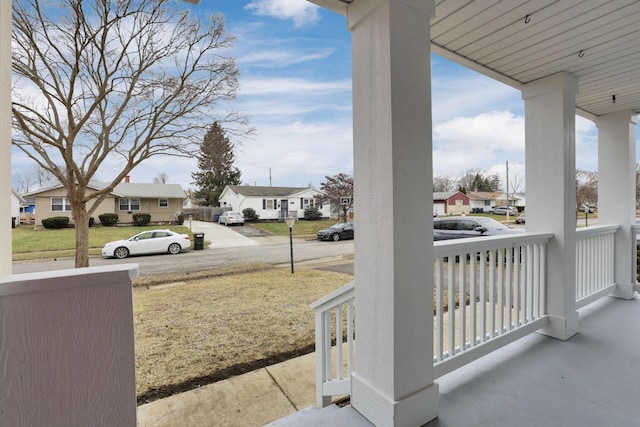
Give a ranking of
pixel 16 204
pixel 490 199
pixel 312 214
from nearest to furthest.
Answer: pixel 16 204
pixel 490 199
pixel 312 214

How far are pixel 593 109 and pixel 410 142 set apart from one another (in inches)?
115

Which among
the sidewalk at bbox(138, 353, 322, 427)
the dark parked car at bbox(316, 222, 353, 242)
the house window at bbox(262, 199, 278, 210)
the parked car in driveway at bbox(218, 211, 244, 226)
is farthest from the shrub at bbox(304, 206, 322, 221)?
the sidewalk at bbox(138, 353, 322, 427)

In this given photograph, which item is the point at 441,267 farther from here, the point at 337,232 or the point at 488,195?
the point at 337,232

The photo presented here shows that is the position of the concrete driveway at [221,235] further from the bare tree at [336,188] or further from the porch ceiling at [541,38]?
the porch ceiling at [541,38]

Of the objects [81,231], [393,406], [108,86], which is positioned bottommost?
[393,406]

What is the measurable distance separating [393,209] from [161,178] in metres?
2.58

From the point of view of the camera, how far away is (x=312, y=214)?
509 cm

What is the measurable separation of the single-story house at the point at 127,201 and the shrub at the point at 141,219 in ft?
0.11

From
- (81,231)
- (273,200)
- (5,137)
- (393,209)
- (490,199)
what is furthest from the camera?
(273,200)

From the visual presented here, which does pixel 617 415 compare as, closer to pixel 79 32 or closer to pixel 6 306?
pixel 6 306

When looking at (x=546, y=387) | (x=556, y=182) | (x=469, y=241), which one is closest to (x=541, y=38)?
(x=556, y=182)

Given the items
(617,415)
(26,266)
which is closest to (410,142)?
(617,415)

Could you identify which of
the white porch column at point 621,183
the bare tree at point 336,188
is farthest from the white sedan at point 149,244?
the white porch column at point 621,183

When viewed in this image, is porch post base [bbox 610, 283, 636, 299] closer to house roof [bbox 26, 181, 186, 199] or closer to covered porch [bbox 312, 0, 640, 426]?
covered porch [bbox 312, 0, 640, 426]
